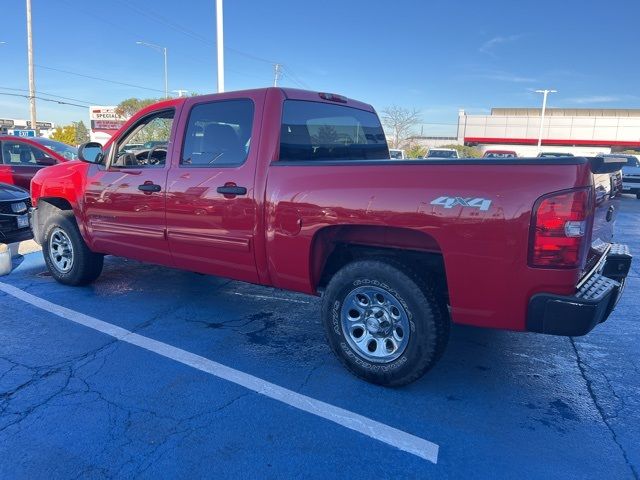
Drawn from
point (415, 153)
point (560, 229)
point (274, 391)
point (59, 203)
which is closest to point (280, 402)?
point (274, 391)

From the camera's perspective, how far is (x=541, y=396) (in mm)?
3256

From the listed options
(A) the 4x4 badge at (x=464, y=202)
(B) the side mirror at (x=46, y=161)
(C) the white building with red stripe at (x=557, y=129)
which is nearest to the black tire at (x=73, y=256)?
(A) the 4x4 badge at (x=464, y=202)

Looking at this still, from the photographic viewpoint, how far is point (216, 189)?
3797 mm

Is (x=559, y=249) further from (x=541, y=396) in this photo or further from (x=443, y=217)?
(x=541, y=396)

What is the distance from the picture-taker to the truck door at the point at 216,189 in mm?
3689

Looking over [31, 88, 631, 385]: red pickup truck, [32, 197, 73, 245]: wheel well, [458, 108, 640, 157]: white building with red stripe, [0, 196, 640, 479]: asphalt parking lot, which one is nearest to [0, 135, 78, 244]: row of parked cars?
[32, 197, 73, 245]: wheel well

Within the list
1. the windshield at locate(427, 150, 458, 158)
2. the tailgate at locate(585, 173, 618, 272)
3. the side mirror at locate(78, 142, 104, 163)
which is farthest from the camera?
the windshield at locate(427, 150, 458, 158)

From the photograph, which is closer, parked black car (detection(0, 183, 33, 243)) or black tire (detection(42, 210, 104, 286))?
black tire (detection(42, 210, 104, 286))

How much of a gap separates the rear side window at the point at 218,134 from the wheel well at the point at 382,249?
38.3 inches

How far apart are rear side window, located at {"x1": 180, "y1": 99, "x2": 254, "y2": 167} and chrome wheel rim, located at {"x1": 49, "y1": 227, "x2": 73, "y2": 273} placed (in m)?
2.19

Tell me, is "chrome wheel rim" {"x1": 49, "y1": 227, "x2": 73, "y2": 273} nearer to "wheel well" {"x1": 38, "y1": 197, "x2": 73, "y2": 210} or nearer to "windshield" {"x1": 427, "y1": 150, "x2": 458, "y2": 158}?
"wheel well" {"x1": 38, "y1": 197, "x2": 73, "y2": 210}

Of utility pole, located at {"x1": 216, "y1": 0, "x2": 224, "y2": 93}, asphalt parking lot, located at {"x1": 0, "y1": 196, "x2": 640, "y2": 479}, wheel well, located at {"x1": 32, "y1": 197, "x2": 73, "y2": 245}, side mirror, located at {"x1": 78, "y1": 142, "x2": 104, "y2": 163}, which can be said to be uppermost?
utility pole, located at {"x1": 216, "y1": 0, "x2": 224, "y2": 93}

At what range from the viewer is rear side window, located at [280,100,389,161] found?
3.79m

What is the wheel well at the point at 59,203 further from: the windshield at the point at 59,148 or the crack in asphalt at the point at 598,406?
the crack in asphalt at the point at 598,406
